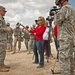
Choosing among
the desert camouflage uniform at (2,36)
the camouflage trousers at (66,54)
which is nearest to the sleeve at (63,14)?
the camouflage trousers at (66,54)

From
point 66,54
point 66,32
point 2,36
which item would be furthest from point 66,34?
point 2,36

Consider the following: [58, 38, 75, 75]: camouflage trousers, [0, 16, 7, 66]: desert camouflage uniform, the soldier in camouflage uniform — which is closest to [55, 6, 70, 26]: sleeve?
the soldier in camouflage uniform

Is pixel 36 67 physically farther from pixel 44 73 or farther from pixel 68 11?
pixel 68 11

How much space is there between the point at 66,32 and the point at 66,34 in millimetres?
46

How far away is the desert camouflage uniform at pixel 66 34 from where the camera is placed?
5.02m

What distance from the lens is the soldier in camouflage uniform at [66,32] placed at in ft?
16.5

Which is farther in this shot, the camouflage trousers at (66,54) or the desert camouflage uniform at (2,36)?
the desert camouflage uniform at (2,36)

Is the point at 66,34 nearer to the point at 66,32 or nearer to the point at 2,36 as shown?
the point at 66,32

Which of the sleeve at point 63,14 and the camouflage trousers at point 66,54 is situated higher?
the sleeve at point 63,14

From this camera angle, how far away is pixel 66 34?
5.08 meters

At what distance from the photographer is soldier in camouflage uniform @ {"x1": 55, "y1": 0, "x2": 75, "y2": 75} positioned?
502 centimetres

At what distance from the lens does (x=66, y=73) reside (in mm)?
5141

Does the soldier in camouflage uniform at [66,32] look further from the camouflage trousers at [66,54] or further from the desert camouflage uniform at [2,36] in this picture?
the desert camouflage uniform at [2,36]

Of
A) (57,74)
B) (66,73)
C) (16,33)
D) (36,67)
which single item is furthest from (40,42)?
(16,33)
